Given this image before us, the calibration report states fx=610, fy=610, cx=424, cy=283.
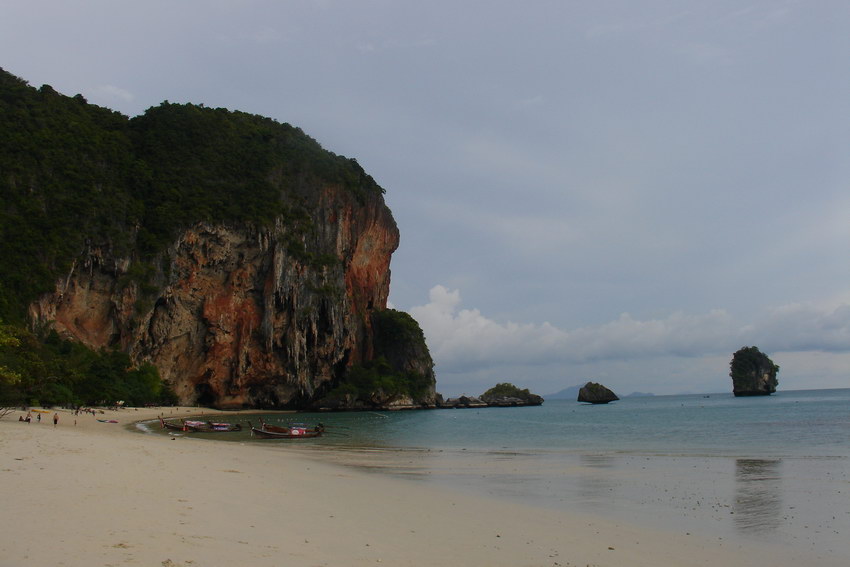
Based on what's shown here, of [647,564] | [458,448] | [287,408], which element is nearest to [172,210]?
[287,408]

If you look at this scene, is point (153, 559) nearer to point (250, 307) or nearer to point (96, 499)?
point (96, 499)

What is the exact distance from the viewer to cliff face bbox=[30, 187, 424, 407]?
63.5 metres

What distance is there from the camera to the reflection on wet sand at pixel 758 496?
1157 centimetres

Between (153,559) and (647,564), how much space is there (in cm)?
651

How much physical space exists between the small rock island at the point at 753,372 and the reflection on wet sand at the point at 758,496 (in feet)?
433

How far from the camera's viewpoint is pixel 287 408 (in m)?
81.1

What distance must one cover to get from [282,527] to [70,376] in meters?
41.2

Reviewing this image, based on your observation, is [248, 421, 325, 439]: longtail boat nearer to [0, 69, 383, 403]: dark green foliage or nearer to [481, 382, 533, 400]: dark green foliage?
[0, 69, 383, 403]: dark green foliage

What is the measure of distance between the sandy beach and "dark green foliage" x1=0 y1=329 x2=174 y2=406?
1862 cm

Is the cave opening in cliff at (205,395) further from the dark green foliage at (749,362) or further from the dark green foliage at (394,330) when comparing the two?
the dark green foliage at (749,362)

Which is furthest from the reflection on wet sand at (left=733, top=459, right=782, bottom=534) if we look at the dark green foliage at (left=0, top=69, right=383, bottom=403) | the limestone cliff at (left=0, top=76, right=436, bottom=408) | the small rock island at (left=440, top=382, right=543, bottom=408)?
the small rock island at (left=440, top=382, right=543, bottom=408)

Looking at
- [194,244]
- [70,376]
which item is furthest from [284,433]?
[194,244]

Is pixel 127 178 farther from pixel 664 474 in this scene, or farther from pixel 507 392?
pixel 507 392

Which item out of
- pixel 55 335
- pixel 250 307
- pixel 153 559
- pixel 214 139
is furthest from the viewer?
pixel 214 139
